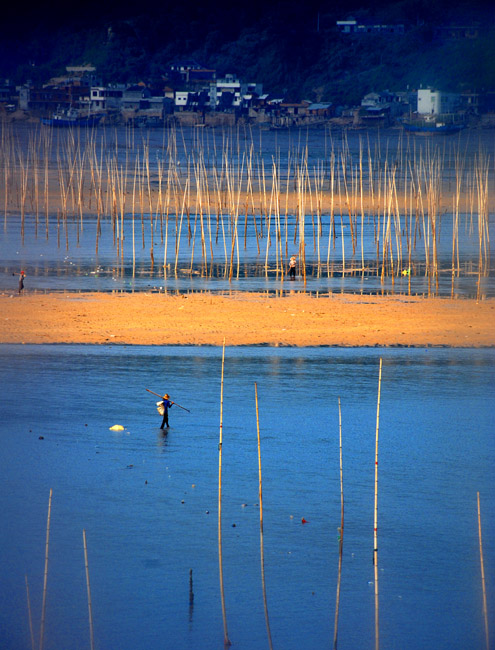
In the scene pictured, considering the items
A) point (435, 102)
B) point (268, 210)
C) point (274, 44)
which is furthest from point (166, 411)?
point (274, 44)

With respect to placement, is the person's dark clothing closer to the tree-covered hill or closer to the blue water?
the blue water

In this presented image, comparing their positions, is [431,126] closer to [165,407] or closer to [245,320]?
[245,320]

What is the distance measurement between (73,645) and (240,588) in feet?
5.33

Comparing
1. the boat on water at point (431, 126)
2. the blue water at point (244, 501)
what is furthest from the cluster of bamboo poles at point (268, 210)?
the boat on water at point (431, 126)

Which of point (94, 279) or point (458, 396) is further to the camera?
point (94, 279)

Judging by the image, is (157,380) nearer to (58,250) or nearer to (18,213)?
(58,250)

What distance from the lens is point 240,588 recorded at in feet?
30.3

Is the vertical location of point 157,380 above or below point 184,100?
below

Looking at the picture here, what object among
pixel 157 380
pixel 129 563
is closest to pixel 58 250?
pixel 157 380

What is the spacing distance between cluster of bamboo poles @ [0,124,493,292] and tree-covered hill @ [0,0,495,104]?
38406mm

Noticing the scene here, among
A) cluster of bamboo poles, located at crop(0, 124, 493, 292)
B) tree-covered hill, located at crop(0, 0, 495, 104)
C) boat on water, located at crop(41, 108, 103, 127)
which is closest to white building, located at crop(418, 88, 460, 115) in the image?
tree-covered hill, located at crop(0, 0, 495, 104)

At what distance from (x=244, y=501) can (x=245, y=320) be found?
983cm

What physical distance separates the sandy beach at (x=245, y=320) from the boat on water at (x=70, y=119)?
61.6 meters

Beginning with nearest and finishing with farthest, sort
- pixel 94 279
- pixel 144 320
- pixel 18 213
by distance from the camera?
1. pixel 144 320
2. pixel 94 279
3. pixel 18 213
